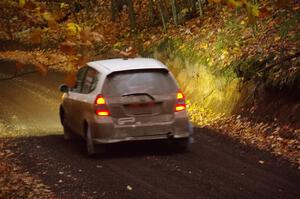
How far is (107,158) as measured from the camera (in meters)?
12.0

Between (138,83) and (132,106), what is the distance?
479mm

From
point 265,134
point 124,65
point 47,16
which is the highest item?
point 47,16

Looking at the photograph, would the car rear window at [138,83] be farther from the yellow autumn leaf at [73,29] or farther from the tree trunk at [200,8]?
the tree trunk at [200,8]

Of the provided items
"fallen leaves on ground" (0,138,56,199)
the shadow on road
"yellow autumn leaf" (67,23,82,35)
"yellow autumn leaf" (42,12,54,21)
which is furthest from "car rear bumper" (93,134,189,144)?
"yellow autumn leaf" (42,12,54,21)

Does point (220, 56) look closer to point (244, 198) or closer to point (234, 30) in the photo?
point (234, 30)

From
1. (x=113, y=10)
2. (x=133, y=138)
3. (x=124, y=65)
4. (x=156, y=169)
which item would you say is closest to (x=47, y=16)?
(x=156, y=169)

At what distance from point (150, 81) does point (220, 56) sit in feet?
20.8

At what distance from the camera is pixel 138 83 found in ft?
38.9

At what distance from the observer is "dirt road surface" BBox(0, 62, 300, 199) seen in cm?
951

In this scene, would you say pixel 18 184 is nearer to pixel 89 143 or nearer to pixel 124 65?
pixel 89 143

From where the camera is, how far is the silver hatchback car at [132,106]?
1165 cm

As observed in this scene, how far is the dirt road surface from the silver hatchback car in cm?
49

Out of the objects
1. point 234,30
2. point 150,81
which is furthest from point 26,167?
point 234,30

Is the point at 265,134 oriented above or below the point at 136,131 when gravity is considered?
below
